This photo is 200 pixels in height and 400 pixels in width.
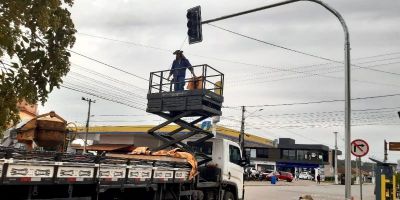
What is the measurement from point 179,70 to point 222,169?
405cm

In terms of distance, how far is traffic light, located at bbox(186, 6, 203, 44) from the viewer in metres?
12.1

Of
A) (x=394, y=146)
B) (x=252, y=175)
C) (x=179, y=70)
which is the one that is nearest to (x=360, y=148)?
(x=394, y=146)

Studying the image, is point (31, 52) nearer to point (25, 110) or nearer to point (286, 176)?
point (25, 110)

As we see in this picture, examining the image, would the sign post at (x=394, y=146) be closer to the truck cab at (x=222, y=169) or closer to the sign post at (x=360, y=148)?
the sign post at (x=360, y=148)

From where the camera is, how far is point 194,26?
1209 cm

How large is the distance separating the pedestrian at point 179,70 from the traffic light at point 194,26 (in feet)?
11.3

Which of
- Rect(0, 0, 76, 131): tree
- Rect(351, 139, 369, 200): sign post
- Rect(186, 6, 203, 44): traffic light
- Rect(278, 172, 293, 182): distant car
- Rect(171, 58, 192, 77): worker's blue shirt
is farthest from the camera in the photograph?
Rect(278, 172, 293, 182): distant car

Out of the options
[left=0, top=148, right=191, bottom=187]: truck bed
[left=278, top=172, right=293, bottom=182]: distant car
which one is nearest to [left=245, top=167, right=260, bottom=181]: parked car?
[left=278, top=172, right=293, bottom=182]: distant car

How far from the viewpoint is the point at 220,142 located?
14680mm

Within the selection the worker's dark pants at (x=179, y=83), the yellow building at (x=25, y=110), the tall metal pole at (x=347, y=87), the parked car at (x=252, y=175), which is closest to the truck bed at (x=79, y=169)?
the yellow building at (x=25, y=110)

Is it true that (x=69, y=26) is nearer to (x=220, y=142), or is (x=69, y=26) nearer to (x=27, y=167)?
(x=27, y=167)

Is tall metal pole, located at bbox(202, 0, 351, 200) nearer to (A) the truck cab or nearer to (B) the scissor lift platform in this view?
(B) the scissor lift platform

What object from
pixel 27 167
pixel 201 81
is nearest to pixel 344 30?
pixel 201 81

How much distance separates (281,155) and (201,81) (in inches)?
3309
